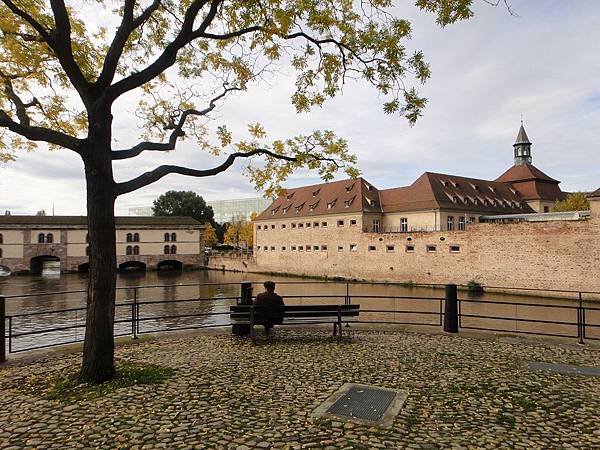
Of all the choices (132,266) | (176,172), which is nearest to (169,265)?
(132,266)

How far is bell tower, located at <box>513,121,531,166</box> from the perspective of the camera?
2205 inches

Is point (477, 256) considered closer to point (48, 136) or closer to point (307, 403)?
point (307, 403)

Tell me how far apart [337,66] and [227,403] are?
580 cm

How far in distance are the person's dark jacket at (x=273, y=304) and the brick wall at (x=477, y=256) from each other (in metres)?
26.3

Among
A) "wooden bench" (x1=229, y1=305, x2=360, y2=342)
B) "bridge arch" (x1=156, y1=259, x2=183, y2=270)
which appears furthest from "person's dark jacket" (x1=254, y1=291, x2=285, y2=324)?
"bridge arch" (x1=156, y1=259, x2=183, y2=270)

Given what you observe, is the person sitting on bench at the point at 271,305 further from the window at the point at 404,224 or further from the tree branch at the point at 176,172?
the window at the point at 404,224

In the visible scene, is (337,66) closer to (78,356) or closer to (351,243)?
(78,356)

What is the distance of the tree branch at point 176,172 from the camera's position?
20.4ft

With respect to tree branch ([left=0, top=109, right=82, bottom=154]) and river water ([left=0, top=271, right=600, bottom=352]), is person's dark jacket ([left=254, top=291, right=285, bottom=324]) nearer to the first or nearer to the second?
river water ([left=0, top=271, right=600, bottom=352])

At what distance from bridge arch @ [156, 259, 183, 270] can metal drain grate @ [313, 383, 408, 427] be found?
5845cm

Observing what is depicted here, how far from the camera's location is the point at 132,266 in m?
61.0

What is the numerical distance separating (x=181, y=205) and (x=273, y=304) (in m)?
70.5

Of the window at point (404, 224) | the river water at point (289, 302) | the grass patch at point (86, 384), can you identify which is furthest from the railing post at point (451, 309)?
the window at point (404, 224)

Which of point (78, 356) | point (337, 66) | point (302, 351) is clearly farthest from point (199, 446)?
point (337, 66)
